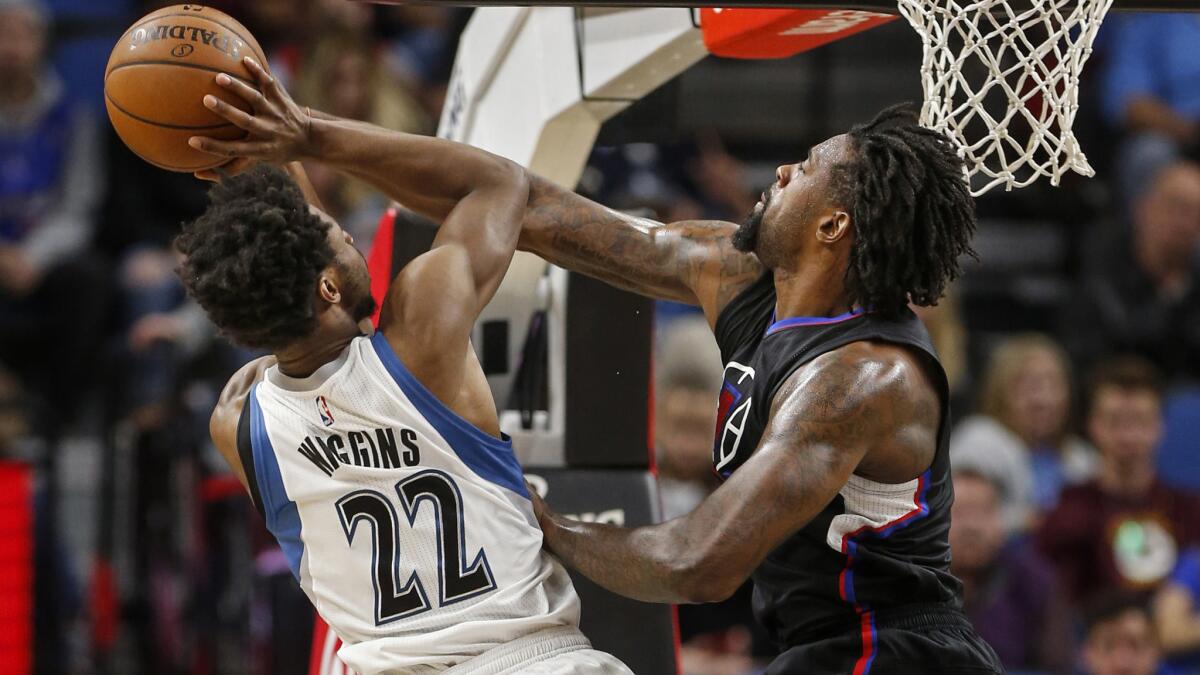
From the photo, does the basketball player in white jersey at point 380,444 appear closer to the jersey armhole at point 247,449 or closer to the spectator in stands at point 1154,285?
the jersey armhole at point 247,449

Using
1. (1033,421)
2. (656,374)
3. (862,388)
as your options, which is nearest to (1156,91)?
(1033,421)

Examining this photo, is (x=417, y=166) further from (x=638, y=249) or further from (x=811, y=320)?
(x=811, y=320)

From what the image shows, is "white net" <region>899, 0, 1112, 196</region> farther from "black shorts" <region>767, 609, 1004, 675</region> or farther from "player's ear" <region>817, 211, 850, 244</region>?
"black shorts" <region>767, 609, 1004, 675</region>

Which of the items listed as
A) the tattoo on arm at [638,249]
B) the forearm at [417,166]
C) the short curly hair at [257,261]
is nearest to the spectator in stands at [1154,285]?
the tattoo on arm at [638,249]

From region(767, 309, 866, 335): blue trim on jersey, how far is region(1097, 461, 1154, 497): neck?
14.7 feet

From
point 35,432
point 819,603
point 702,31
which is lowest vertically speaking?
point 35,432

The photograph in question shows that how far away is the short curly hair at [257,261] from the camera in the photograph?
326 cm

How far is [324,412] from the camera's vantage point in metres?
3.41

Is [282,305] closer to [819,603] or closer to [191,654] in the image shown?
[819,603]

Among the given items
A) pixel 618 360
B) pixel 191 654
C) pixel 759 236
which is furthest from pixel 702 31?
pixel 191 654

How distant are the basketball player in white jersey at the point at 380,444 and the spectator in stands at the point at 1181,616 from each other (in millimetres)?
4356

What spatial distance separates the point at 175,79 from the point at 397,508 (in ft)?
3.40

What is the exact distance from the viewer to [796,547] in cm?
363

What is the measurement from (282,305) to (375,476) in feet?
1.38
